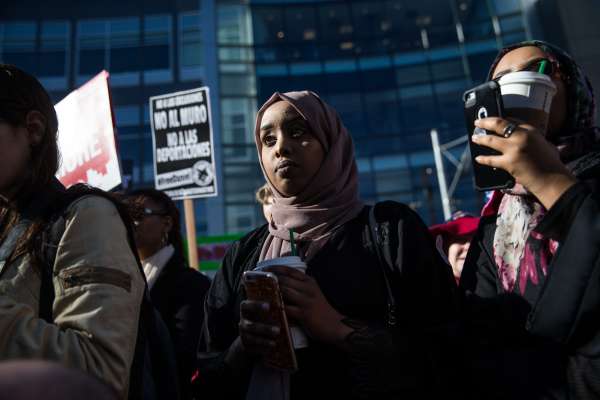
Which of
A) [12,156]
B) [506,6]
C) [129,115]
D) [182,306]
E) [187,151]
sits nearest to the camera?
[12,156]

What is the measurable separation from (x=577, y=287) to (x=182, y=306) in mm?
2117

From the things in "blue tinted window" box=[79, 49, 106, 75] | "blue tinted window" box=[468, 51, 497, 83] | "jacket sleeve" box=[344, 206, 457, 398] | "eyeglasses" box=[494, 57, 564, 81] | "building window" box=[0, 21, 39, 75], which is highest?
"building window" box=[0, 21, 39, 75]

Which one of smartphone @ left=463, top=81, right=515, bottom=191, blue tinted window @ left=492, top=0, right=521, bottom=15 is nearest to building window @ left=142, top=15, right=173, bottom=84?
blue tinted window @ left=492, top=0, right=521, bottom=15

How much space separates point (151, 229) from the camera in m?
3.28

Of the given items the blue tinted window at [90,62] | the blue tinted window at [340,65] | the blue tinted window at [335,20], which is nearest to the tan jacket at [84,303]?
the blue tinted window at [340,65]

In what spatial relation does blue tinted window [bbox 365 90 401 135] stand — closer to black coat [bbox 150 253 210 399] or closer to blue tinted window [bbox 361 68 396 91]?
blue tinted window [bbox 361 68 396 91]

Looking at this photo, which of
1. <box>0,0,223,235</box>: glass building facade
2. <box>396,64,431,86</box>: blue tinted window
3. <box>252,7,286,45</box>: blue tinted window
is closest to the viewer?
<box>0,0,223,235</box>: glass building facade

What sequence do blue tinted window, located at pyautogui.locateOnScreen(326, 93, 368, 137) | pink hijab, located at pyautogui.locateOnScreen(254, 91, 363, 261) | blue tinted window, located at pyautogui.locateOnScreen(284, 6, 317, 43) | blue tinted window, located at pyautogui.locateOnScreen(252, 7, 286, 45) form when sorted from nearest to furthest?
pink hijab, located at pyautogui.locateOnScreen(254, 91, 363, 261) → blue tinted window, located at pyautogui.locateOnScreen(326, 93, 368, 137) → blue tinted window, located at pyautogui.locateOnScreen(252, 7, 286, 45) → blue tinted window, located at pyautogui.locateOnScreen(284, 6, 317, 43)

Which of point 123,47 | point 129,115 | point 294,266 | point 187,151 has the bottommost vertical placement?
point 294,266

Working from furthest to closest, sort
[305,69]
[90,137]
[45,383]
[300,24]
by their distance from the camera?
[300,24], [305,69], [90,137], [45,383]

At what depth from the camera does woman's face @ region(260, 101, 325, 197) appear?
174 cm

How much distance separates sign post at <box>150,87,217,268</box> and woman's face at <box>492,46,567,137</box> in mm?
3155

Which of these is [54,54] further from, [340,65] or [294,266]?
[294,266]

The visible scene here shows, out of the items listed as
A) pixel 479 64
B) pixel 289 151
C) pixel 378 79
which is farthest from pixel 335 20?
pixel 289 151
